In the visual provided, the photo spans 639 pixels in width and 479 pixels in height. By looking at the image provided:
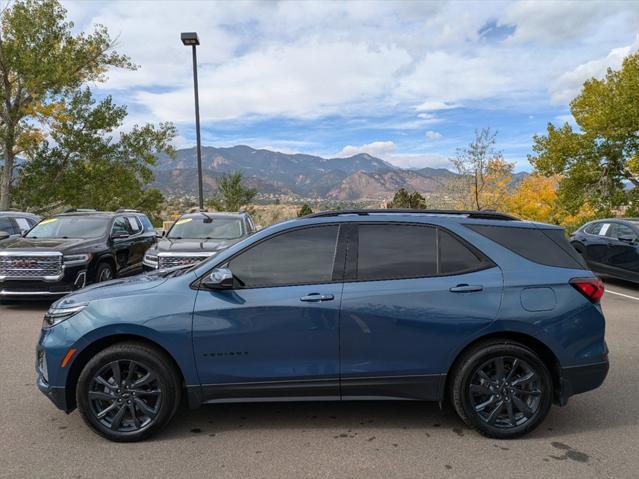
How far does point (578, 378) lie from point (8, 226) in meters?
Answer: 13.0

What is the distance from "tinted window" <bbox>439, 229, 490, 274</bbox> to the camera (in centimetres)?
386

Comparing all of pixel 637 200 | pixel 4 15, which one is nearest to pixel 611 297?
pixel 637 200

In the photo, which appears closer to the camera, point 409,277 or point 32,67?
point 409,277

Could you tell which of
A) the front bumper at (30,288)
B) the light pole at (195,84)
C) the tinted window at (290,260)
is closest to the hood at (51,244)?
the front bumper at (30,288)

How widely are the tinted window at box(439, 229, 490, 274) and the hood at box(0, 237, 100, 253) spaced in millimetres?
7025

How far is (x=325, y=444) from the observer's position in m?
3.65

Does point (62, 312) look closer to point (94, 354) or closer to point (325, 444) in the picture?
point (94, 354)

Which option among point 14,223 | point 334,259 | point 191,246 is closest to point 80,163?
point 14,223

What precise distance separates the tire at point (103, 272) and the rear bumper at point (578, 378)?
8.01 m

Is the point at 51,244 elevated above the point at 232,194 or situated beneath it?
situated beneath

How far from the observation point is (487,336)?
12.5ft

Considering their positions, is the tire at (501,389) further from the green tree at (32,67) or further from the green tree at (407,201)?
the green tree at (407,201)

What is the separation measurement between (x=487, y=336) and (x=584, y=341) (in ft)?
2.45

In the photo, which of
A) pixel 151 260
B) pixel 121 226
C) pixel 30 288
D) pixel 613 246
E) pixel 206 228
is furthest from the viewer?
pixel 613 246
